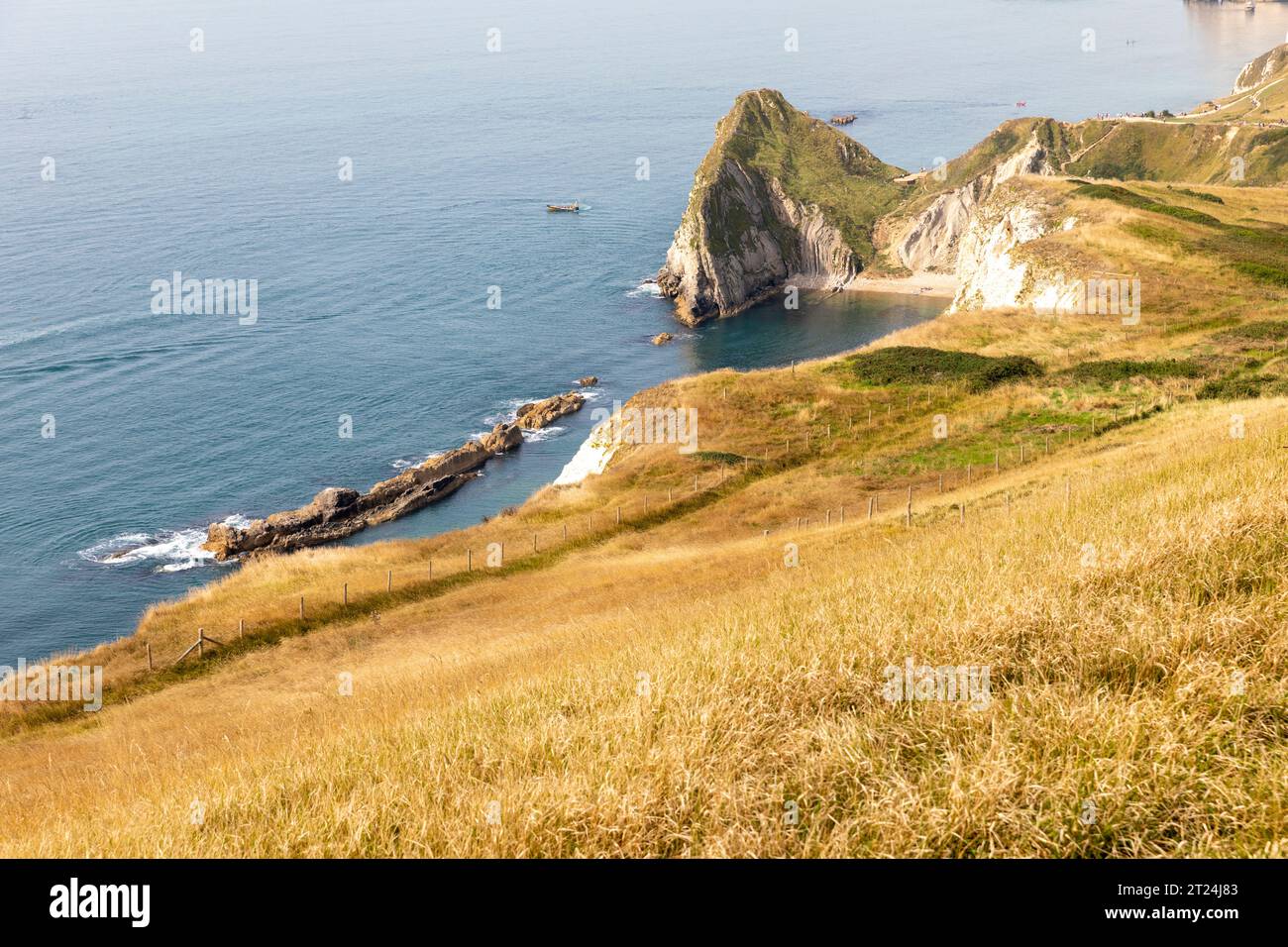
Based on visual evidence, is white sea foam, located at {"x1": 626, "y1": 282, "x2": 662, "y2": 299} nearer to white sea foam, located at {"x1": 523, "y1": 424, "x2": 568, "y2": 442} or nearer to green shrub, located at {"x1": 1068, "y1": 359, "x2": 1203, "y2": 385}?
white sea foam, located at {"x1": 523, "y1": 424, "x2": 568, "y2": 442}

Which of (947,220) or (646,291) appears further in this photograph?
(947,220)

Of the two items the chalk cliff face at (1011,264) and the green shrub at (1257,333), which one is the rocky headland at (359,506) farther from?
the green shrub at (1257,333)

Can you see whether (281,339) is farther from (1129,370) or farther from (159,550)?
(1129,370)

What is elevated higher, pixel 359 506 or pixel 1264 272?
pixel 1264 272

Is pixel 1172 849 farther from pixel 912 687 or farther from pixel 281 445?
pixel 281 445

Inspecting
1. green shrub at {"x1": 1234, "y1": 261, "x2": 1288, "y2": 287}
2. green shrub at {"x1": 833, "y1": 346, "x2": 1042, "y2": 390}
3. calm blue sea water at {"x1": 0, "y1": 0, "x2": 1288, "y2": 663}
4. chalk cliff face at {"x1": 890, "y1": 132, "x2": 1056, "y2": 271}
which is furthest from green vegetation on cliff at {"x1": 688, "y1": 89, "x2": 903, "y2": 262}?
green shrub at {"x1": 1234, "y1": 261, "x2": 1288, "y2": 287}

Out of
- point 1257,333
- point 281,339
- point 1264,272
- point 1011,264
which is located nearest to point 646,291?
point 281,339

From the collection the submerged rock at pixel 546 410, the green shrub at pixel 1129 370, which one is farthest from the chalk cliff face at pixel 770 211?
the green shrub at pixel 1129 370
